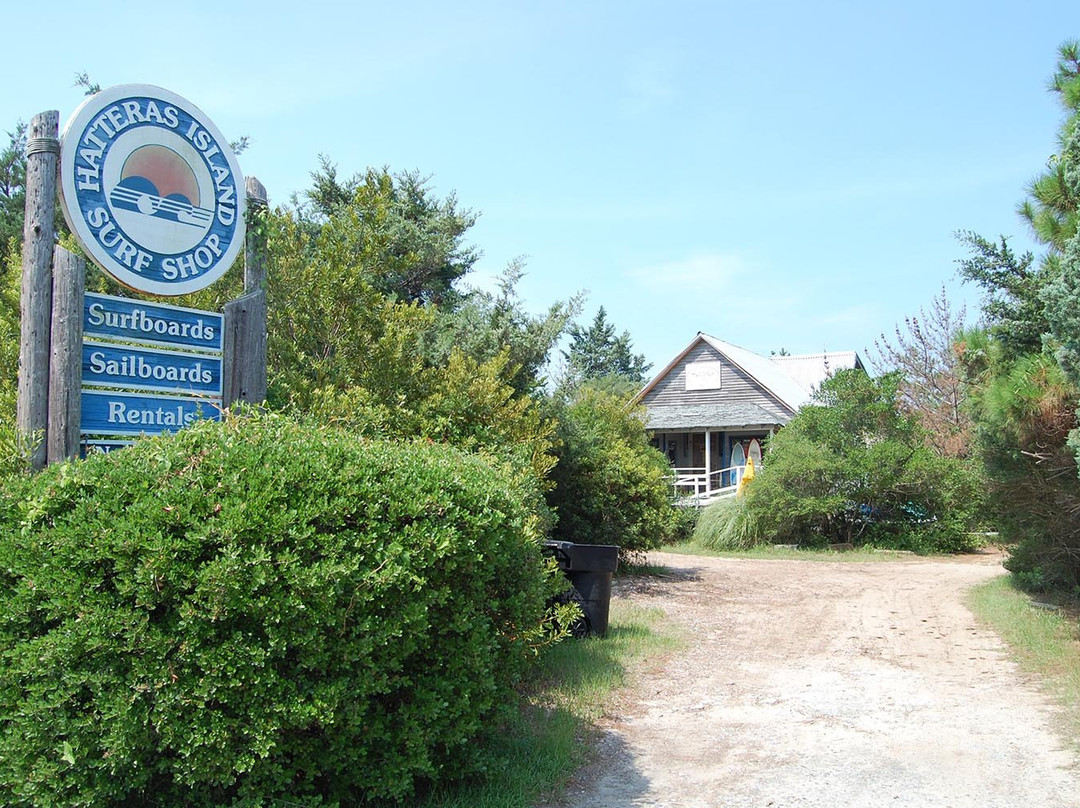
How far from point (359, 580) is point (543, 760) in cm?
186

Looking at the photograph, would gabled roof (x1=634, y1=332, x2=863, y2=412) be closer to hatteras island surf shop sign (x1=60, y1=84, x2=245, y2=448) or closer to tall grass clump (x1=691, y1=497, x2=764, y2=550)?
tall grass clump (x1=691, y1=497, x2=764, y2=550)

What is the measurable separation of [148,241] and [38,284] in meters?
0.68

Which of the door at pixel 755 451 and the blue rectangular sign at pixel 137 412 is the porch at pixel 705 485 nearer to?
the door at pixel 755 451

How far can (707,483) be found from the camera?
86.8ft

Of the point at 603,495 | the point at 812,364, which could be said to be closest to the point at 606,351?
the point at 812,364

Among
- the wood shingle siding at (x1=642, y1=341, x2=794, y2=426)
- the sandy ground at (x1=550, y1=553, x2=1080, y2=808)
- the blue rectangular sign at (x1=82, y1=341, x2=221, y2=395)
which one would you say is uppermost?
the wood shingle siding at (x1=642, y1=341, x2=794, y2=426)

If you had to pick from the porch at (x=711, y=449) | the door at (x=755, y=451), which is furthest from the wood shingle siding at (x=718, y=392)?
the door at (x=755, y=451)

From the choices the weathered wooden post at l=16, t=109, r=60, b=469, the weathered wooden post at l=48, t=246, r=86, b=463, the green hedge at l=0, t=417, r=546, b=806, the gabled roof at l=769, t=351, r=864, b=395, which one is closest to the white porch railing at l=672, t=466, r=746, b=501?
the gabled roof at l=769, t=351, r=864, b=395

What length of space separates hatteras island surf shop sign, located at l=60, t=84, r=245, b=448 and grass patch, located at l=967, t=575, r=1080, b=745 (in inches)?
230

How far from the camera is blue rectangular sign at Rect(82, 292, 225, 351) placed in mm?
4969

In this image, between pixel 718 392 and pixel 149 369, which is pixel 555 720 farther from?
pixel 718 392

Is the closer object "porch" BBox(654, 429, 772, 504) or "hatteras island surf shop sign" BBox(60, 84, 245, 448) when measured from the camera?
"hatteras island surf shop sign" BBox(60, 84, 245, 448)

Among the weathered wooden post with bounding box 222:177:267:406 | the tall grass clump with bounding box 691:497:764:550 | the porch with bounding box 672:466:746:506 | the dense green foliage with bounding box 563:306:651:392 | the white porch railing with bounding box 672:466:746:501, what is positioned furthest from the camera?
the dense green foliage with bounding box 563:306:651:392

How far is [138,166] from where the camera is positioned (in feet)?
17.0
